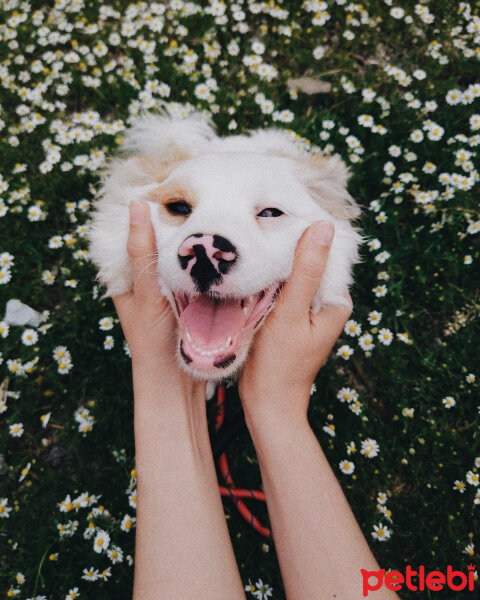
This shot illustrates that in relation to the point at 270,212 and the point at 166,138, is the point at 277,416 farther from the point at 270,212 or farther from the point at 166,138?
the point at 166,138

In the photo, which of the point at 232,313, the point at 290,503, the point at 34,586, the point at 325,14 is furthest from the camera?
the point at 325,14

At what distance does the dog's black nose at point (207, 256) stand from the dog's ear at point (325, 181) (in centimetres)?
79

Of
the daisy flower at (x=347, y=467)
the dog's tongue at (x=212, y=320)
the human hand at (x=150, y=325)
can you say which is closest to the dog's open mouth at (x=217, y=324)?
the dog's tongue at (x=212, y=320)

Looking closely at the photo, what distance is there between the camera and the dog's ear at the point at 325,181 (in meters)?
2.00

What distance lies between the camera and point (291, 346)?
5.64 feet

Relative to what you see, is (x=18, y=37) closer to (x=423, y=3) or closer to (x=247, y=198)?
(x=247, y=198)

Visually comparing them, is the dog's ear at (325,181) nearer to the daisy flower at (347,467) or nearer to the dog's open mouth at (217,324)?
the dog's open mouth at (217,324)

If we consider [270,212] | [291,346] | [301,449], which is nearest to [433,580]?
[301,449]

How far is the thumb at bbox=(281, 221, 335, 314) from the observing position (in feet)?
5.25

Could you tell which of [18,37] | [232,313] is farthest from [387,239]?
[18,37]

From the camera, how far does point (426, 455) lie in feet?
7.82

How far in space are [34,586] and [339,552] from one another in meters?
1.63

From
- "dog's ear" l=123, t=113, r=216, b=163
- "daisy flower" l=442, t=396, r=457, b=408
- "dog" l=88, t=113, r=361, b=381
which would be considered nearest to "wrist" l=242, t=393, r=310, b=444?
"dog" l=88, t=113, r=361, b=381

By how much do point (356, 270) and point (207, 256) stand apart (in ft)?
5.26
